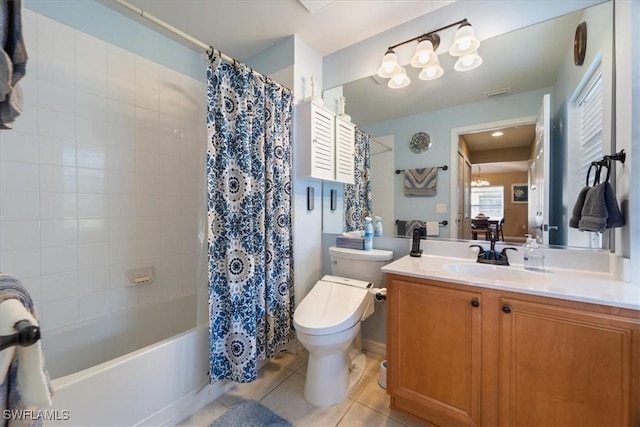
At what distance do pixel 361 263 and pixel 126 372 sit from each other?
1.40 metres

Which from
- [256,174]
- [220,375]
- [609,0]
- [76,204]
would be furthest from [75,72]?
[609,0]

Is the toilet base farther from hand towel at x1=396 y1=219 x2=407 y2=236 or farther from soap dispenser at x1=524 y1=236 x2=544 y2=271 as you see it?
soap dispenser at x1=524 y1=236 x2=544 y2=271

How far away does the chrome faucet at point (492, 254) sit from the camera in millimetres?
1425

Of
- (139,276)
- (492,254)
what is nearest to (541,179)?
(492,254)

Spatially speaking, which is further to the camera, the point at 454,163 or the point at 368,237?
the point at 368,237

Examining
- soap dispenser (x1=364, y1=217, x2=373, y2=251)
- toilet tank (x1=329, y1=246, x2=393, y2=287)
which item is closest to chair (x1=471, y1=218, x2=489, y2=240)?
toilet tank (x1=329, y1=246, x2=393, y2=287)

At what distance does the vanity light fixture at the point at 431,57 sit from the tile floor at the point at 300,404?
208 centimetres

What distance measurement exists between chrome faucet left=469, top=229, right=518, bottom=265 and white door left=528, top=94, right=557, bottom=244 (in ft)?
0.62

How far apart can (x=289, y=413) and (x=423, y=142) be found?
1902mm

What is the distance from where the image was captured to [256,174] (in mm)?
1623

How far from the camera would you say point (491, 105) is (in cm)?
157

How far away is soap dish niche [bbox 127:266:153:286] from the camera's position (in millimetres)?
1835

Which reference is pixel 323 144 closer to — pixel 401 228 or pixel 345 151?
pixel 345 151

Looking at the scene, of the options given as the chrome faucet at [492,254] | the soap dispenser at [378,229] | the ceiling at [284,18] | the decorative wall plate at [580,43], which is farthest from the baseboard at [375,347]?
the ceiling at [284,18]
